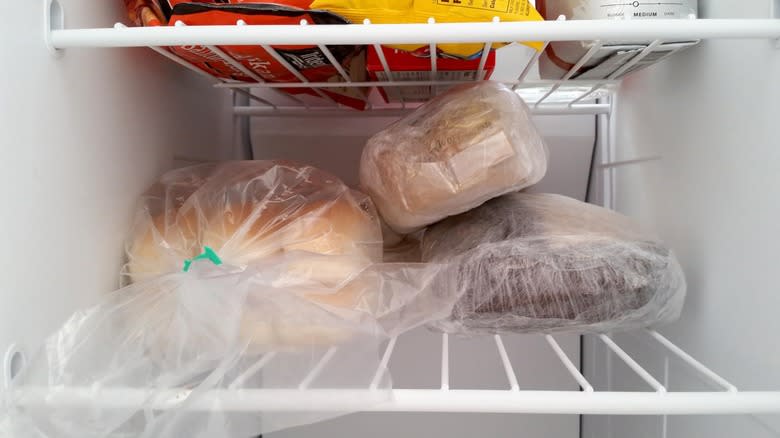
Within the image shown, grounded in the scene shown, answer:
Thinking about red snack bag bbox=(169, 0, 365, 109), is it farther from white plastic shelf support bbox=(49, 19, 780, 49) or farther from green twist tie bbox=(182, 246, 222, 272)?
green twist tie bbox=(182, 246, 222, 272)

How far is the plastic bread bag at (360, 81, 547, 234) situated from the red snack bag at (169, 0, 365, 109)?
0.13 meters

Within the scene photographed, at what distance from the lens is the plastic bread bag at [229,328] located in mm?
506

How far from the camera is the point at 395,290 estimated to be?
63 cm

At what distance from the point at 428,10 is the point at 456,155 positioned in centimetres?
16

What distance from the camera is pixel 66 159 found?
563 millimetres

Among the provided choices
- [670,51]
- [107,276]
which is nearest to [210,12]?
[107,276]

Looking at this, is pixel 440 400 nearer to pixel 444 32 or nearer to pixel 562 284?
pixel 562 284

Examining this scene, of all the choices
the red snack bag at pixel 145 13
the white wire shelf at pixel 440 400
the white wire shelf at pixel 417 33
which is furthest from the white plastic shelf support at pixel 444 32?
the white wire shelf at pixel 440 400

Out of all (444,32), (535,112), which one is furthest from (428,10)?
(535,112)

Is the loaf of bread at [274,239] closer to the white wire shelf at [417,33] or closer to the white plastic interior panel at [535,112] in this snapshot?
the white plastic interior panel at [535,112]

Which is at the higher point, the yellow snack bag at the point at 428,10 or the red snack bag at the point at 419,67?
the yellow snack bag at the point at 428,10

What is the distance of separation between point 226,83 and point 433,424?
27.6 inches

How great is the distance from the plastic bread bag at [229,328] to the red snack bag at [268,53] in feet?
0.57

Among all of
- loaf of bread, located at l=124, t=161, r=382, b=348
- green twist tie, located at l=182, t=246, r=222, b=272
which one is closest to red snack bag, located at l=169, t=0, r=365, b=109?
loaf of bread, located at l=124, t=161, r=382, b=348
